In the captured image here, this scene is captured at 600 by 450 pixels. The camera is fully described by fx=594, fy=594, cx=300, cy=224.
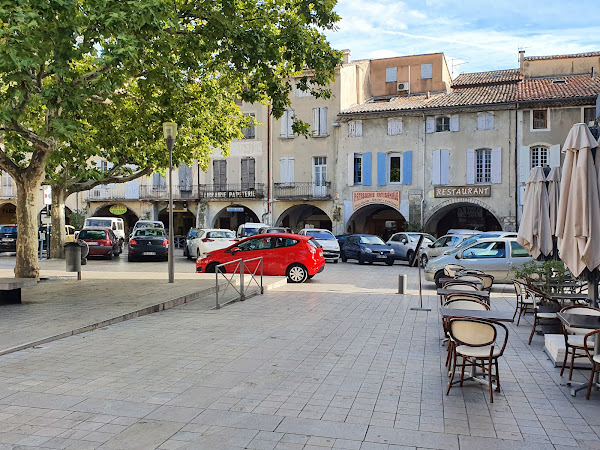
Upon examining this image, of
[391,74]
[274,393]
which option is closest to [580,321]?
[274,393]

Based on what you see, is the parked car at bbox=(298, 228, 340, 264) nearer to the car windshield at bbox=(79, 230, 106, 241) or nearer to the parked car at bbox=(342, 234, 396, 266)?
the parked car at bbox=(342, 234, 396, 266)

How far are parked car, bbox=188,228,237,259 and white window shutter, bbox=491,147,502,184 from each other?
15.4 meters

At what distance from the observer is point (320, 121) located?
125 ft

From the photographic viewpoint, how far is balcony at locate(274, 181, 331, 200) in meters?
37.6

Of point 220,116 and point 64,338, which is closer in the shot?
point 64,338

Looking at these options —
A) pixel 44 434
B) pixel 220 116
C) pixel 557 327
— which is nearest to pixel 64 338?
pixel 44 434

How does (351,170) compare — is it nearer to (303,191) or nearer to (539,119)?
(303,191)

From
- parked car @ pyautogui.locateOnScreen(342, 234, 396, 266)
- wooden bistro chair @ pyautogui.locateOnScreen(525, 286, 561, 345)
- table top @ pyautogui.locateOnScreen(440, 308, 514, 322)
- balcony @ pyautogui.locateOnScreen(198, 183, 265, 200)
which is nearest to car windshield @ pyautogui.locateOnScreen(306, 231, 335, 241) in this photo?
parked car @ pyautogui.locateOnScreen(342, 234, 396, 266)

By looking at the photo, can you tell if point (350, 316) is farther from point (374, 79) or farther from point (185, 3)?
point (374, 79)

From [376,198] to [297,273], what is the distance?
750 inches

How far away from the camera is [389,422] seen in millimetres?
5379

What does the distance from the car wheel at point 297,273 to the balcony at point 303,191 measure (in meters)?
20.0

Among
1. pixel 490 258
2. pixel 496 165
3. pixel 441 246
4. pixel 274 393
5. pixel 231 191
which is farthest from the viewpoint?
pixel 231 191

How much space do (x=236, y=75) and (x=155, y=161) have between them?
24.6 ft
